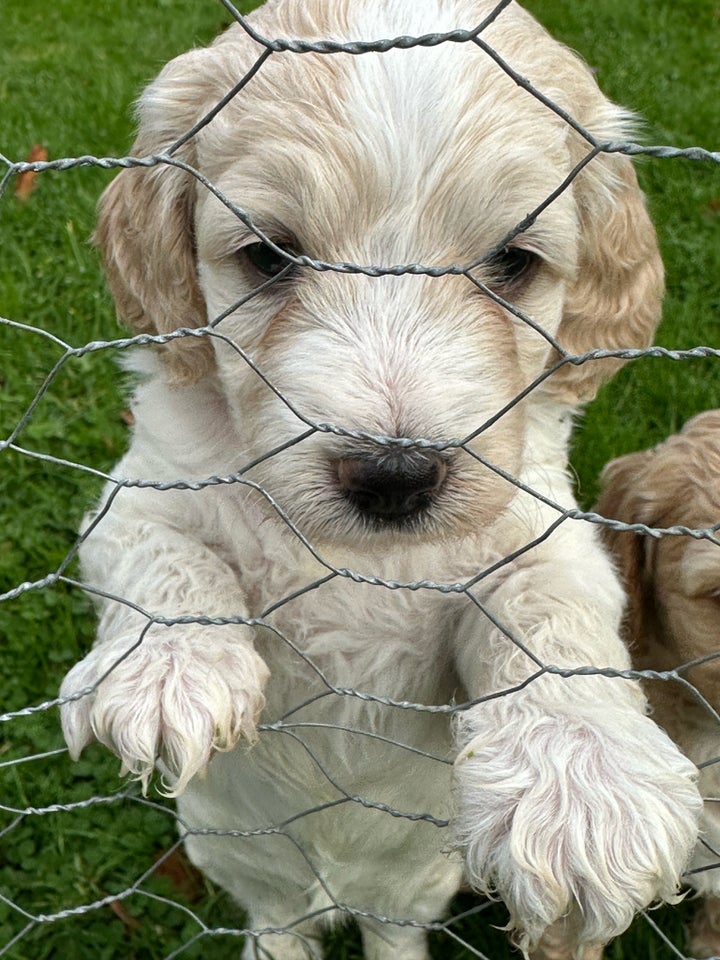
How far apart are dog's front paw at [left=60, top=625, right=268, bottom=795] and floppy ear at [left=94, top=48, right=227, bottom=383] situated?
2.26 ft

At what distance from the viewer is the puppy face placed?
185 cm

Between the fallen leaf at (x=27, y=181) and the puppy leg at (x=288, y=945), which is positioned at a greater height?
the fallen leaf at (x=27, y=181)

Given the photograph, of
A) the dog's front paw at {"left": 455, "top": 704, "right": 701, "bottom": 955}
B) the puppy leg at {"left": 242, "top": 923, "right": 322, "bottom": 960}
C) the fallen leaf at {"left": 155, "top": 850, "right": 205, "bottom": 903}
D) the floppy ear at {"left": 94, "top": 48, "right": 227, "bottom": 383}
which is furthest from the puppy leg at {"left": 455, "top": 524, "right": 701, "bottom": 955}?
the fallen leaf at {"left": 155, "top": 850, "right": 205, "bottom": 903}

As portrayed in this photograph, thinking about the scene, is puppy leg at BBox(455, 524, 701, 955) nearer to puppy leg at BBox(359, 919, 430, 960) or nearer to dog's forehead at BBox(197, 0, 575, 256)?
dog's forehead at BBox(197, 0, 575, 256)

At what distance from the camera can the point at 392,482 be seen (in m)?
1.80

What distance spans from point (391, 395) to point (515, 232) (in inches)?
19.5

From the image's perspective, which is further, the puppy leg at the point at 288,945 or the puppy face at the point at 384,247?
the puppy leg at the point at 288,945

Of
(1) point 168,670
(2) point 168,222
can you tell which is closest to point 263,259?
(2) point 168,222

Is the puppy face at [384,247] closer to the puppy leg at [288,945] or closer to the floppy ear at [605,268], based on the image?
the floppy ear at [605,268]

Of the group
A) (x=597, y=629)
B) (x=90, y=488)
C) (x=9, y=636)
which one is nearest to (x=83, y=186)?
(x=90, y=488)

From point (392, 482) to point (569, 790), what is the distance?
61 cm

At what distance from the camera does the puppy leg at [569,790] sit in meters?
1.69

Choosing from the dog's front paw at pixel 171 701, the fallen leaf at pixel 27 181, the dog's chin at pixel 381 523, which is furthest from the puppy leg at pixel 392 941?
the fallen leaf at pixel 27 181

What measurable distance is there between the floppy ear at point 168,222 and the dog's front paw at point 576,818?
1.13 metres
